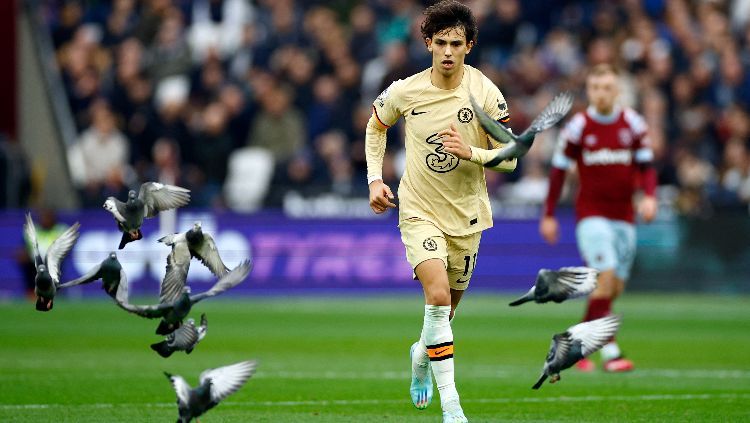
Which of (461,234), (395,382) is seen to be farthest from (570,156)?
(461,234)

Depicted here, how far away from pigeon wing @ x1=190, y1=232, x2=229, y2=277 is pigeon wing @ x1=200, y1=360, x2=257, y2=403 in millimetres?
703

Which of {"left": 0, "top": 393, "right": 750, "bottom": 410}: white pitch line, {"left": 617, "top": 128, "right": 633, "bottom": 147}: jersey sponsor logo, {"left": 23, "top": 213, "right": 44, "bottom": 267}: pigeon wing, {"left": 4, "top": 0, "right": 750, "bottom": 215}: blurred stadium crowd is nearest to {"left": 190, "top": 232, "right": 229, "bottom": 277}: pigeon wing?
{"left": 23, "top": 213, "right": 44, "bottom": 267}: pigeon wing

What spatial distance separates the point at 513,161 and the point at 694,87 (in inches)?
609

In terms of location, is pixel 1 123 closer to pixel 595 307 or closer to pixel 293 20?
pixel 293 20

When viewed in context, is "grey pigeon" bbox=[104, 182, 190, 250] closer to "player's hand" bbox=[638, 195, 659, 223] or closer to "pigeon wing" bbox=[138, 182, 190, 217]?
"pigeon wing" bbox=[138, 182, 190, 217]

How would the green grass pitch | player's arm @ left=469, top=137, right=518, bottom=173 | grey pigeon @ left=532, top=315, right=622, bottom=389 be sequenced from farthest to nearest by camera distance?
the green grass pitch → player's arm @ left=469, top=137, right=518, bottom=173 → grey pigeon @ left=532, top=315, right=622, bottom=389

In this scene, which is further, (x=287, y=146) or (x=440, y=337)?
(x=287, y=146)

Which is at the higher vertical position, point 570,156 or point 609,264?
point 570,156

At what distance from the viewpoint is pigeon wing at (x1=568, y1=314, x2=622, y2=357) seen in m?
8.26

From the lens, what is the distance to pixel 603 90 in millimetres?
12938

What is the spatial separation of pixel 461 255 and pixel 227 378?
2286 mm

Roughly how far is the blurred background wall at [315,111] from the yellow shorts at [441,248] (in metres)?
12.2

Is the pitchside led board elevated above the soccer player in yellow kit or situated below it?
below

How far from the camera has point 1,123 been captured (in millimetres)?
24047
